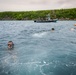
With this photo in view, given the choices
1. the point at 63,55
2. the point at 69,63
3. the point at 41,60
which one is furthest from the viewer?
the point at 63,55

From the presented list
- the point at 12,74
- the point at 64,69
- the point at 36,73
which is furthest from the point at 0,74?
the point at 64,69

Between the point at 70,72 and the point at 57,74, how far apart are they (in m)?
1.61

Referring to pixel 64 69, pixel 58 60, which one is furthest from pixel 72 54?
pixel 64 69

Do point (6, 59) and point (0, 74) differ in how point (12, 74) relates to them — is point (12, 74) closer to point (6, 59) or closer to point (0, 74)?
point (0, 74)

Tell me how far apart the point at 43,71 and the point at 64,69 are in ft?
8.40

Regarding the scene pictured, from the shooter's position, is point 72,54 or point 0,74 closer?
point 0,74

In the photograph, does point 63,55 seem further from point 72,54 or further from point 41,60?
point 41,60

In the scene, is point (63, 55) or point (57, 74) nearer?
point (57, 74)

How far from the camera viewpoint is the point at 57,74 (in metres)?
19.3

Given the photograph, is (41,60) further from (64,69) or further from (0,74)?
(0,74)

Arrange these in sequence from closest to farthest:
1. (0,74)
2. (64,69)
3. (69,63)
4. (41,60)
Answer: (0,74) < (64,69) < (69,63) < (41,60)

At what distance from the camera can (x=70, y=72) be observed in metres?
19.8

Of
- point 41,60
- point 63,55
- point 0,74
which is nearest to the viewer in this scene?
point 0,74

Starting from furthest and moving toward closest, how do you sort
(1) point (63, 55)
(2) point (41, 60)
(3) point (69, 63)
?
(1) point (63, 55), (2) point (41, 60), (3) point (69, 63)
